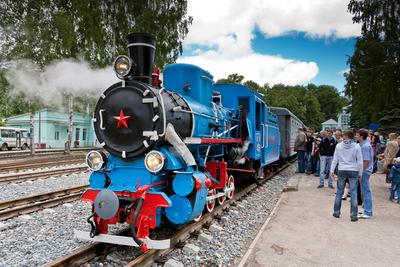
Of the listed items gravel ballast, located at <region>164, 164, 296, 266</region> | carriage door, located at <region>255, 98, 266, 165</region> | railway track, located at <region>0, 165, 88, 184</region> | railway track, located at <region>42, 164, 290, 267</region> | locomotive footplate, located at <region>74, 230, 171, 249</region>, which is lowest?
gravel ballast, located at <region>164, 164, 296, 266</region>

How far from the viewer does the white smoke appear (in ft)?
30.8

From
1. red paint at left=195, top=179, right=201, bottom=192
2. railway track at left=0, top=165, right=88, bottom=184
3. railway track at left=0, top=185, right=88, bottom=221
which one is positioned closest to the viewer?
red paint at left=195, top=179, right=201, bottom=192

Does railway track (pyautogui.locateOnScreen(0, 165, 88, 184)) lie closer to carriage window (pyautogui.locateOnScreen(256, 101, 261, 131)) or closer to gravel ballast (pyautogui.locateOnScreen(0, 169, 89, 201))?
gravel ballast (pyautogui.locateOnScreen(0, 169, 89, 201))

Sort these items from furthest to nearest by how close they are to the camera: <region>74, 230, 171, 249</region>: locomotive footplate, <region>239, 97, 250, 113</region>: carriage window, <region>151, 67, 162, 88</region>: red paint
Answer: <region>239, 97, 250, 113</region>: carriage window < <region>151, 67, 162, 88</region>: red paint < <region>74, 230, 171, 249</region>: locomotive footplate

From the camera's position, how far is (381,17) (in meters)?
18.0

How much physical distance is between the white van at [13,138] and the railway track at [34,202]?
2539 centimetres

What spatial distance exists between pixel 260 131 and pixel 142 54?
536cm

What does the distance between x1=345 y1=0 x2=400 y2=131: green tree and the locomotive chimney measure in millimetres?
15684

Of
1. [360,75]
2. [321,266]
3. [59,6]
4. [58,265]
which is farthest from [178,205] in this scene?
[360,75]

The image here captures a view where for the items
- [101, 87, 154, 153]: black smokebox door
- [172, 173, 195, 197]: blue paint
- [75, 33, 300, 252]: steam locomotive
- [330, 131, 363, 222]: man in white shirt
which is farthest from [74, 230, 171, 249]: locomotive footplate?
[330, 131, 363, 222]: man in white shirt

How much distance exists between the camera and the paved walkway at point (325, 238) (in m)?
4.78

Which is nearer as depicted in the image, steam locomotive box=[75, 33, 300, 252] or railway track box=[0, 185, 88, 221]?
steam locomotive box=[75, 33, 300, 252]

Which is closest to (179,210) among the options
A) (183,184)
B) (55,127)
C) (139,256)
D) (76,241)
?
(183,184)

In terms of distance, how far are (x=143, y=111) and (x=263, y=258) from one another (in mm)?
2623
